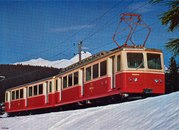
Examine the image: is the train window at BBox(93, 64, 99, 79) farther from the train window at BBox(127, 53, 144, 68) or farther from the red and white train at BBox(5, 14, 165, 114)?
the train window at BBox(127, 53, 144, 68)

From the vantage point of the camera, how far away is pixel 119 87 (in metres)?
16.5

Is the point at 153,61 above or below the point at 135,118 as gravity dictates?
above

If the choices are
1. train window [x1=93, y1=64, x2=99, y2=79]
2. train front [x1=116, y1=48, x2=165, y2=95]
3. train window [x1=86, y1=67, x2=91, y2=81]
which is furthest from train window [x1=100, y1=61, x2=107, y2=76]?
train window [x1=86, y1=67, x2=91, y2=81]

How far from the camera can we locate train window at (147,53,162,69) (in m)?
A: 17.5

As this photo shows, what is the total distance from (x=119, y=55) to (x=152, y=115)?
22.7ft

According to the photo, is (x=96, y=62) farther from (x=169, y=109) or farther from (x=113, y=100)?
(x=169, y=109)

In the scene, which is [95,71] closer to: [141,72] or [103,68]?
[103,68]

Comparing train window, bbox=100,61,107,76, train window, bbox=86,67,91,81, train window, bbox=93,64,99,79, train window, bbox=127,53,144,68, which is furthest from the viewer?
train window, bbox=86,67,91,81

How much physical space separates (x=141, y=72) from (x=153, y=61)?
1092 millimetres

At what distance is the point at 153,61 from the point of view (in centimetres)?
1767

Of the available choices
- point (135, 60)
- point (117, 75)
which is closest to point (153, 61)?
point (135, 60)

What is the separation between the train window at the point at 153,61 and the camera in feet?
57.3

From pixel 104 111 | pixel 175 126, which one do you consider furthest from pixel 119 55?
pixel 175 126

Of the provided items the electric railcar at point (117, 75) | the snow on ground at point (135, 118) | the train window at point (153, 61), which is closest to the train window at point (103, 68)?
the electric railcar at point (117, 75)
